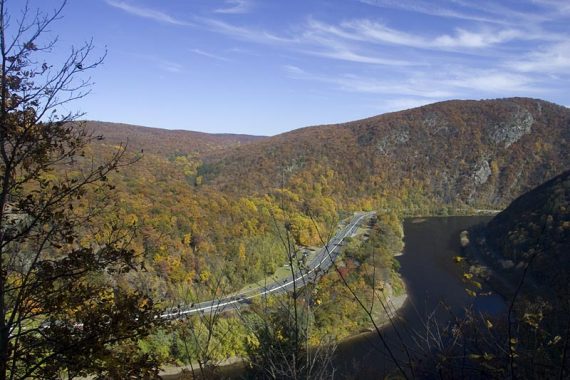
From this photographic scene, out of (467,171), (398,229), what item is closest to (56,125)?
(398,229)

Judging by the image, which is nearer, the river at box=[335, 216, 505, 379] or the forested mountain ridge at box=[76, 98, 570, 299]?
the river at box=[335, 216, 505, 379]

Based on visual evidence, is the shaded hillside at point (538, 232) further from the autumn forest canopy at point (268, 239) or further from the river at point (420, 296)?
the river at point (420, 296)

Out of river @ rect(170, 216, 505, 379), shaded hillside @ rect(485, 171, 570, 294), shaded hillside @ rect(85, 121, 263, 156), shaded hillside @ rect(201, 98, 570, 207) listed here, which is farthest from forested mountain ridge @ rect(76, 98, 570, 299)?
shaded hillside @ rect(485, 171, 570, 294)

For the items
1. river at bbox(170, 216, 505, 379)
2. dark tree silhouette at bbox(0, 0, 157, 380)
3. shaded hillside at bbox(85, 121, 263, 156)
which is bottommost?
river at bbox(170, 216, 505, 379)

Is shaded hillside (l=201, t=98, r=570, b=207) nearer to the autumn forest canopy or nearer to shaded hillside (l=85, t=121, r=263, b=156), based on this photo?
the autumn forest canopy

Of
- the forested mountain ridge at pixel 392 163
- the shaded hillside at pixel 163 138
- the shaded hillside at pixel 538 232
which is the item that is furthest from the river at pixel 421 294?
the shaded hillside at pixel 163 138

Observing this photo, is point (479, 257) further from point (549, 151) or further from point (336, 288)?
point (549, 151)

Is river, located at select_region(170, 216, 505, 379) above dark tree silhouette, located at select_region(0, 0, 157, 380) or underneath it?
underneath
